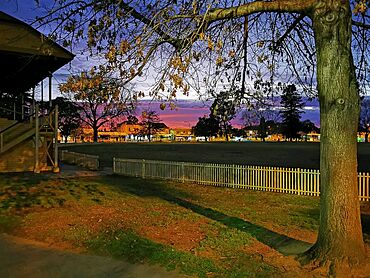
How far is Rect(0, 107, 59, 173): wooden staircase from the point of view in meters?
18.6

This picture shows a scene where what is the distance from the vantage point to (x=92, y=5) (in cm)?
661

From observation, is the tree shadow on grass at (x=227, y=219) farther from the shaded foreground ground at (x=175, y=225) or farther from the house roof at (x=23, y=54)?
the house roof at (x=23, y=54)

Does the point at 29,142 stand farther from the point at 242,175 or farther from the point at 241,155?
the point at 241,155

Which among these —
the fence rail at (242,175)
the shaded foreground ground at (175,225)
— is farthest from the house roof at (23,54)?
the fence rail at (242,175)

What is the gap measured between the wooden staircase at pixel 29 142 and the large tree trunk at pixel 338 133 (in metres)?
15.9

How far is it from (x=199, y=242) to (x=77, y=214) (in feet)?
12.9

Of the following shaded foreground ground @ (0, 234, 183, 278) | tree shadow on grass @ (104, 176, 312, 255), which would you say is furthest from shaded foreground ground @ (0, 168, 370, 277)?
shaded foreground ground @ (0, 234, 183, 278)

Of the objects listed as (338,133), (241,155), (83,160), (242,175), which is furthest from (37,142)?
(241,155)

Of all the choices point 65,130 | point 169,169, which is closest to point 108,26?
point 169,169

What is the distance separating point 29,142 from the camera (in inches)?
A: 769

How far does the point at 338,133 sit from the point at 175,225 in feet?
14.5

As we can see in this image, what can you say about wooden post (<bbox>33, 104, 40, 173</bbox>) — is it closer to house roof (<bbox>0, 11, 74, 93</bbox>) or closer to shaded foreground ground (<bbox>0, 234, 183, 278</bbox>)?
house roof (<bbox>0, 11, 74, 93</bbox>)

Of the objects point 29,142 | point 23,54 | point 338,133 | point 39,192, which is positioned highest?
point 23,54

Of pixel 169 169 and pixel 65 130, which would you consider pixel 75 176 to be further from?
pixel 65 130
